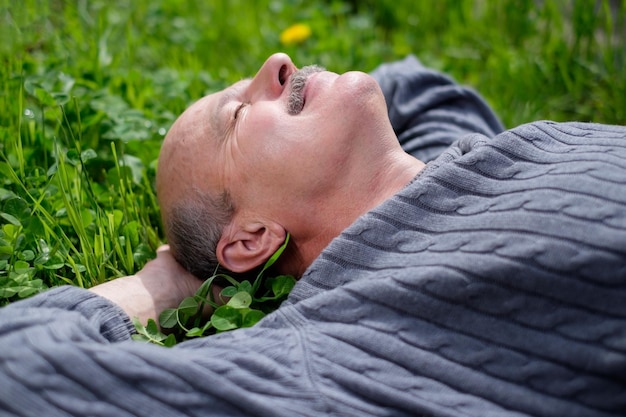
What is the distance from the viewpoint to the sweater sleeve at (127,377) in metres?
1.66

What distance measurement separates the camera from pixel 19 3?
339cm

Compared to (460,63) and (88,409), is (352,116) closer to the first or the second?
(88,409)

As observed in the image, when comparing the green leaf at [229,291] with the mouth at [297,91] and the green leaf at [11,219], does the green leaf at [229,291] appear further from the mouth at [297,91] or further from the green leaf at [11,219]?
the green leaf at [11,219]

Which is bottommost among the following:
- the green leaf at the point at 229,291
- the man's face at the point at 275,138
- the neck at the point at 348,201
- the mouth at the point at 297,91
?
the green leaf at the point at 229,291

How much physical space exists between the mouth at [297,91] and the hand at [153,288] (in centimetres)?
63

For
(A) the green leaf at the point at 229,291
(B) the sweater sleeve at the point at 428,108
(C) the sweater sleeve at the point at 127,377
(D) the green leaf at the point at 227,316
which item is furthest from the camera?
(B) the sweater sleeve at the point at 428,108

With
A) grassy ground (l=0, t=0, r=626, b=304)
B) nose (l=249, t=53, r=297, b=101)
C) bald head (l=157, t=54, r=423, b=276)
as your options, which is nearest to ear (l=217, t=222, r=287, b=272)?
bald head (l=157, t=54, r=423, b=276)

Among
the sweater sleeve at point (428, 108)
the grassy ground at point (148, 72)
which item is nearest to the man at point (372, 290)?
the grassy ground at point (148, 72)

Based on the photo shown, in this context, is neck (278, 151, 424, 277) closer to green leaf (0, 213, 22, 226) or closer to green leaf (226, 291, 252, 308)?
green leaf (226, 291, 252, 308)

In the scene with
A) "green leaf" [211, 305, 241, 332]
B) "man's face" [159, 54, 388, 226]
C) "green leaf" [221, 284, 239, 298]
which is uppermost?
"man's face" [159, 54, 388, 226]

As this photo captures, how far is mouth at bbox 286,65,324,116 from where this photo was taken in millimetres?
2303

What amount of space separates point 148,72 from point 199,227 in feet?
5.84

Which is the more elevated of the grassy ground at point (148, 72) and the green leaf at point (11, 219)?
the grassy ground at point (148, 72)

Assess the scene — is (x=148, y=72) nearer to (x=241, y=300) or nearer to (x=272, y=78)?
(x=272, y=78)
